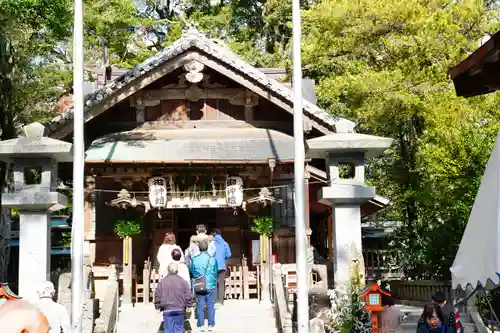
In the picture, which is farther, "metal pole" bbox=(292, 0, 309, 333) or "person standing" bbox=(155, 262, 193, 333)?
"metal pole" bbox=(292, 0, 309, 333)

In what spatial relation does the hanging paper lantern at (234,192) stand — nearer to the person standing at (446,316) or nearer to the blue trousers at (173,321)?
the blue trousers at (173,321)

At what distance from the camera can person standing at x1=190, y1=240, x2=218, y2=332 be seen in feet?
44.3

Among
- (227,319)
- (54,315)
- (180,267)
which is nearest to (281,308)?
(227,319)

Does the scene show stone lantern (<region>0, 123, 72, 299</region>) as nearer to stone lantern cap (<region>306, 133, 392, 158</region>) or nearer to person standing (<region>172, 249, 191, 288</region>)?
person standing (<region>172, 249, 191, 288</region>)

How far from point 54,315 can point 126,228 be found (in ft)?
26.1

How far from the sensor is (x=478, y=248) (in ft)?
19.7

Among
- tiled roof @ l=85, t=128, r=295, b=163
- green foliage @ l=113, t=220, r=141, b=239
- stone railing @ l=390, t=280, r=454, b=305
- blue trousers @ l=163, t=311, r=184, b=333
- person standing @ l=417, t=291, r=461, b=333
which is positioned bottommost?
stone railing @ l=390, t=280, r=454, b=305

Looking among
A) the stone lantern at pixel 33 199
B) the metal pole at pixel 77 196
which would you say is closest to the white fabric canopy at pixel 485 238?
the metal pole at pixel 77 196

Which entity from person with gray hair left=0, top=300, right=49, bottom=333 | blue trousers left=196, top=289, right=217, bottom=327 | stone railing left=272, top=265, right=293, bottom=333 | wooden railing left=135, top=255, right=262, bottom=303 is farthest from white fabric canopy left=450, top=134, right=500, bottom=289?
wooden railing left=135, top=255, right=262, bottom=303

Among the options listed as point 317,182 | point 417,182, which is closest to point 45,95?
point 317,182

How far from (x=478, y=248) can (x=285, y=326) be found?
301 inches

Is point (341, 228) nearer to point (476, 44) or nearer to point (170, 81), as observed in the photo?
point (170, 81)

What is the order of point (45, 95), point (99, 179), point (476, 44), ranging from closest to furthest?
point (99, 179) → point (476, 44) → point (45, 95)

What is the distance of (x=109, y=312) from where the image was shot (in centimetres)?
1367
